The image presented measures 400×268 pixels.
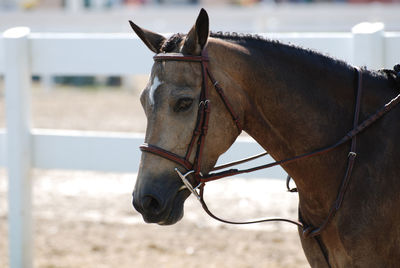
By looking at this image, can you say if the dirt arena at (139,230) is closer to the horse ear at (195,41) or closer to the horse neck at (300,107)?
the horse neck at (300,107)

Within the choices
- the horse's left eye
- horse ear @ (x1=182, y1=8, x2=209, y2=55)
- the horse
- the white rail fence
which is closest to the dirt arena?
the white rail fence

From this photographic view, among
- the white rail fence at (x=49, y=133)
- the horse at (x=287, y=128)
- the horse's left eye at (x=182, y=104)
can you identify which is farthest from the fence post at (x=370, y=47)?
the horse's left eye at (x=182, y=104)

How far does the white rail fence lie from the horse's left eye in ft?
6.02

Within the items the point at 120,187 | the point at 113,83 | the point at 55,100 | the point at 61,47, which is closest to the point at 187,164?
the point at 61,47

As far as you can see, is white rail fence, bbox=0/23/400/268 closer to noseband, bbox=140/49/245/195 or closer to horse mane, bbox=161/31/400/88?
horse mane, bbox=161/31/400/88

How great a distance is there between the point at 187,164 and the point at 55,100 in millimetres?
11897

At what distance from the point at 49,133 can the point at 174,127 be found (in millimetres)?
Answer: 2267

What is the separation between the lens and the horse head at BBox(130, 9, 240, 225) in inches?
102

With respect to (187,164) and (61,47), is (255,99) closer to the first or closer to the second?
(187,164)

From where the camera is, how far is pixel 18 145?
450 centimetres

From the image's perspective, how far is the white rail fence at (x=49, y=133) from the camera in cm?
448

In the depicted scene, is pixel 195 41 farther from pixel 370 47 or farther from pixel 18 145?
pixel 18 145

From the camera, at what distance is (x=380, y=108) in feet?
9.21

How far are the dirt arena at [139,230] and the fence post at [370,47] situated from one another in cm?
181
